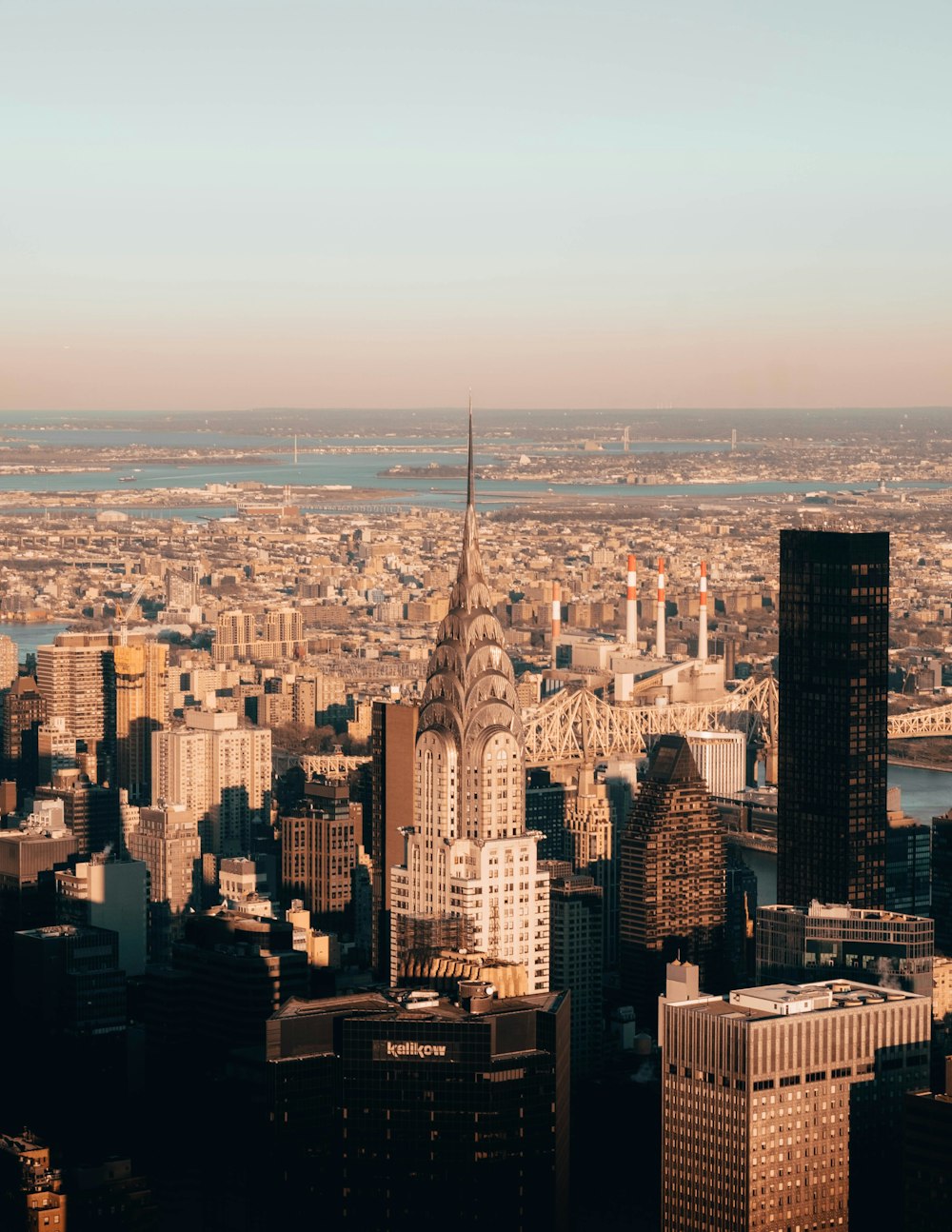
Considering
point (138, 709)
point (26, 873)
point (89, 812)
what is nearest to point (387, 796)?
point (26, 873)

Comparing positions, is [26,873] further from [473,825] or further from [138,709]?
[138,709]

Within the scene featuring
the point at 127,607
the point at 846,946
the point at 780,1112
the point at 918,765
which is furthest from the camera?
the point at 127,607

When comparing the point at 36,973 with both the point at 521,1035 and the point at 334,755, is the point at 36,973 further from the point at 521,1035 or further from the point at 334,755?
the point at 334,755

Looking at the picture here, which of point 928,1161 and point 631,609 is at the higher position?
point 631,609

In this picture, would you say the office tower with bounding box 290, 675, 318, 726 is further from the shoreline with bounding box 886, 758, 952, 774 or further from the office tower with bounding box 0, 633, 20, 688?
the shoreline with bounding box 886, 758, 952, 774

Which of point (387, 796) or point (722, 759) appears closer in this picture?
point (387, 796)

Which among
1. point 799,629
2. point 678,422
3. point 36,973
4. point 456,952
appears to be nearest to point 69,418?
point 678,422
